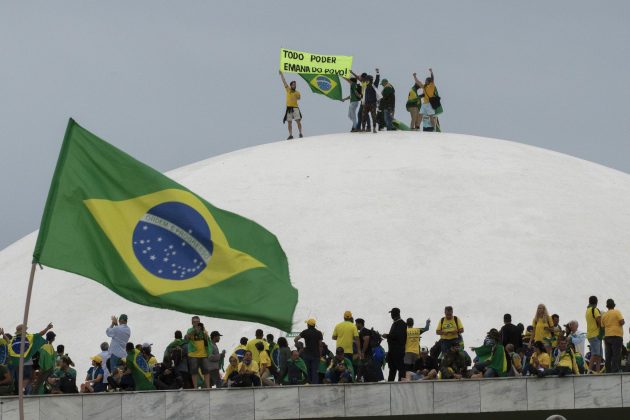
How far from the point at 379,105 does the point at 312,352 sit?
1260cm

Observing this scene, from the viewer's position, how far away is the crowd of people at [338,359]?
21156mm

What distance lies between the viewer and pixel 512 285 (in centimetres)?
2736

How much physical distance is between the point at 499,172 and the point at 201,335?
38.7 ft

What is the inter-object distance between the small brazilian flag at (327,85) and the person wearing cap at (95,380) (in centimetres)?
1087

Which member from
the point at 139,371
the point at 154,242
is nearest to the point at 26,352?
the point at 139,371

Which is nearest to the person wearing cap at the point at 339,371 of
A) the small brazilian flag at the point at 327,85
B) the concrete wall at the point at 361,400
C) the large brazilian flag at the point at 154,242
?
the concrete wall at the point at 361,400

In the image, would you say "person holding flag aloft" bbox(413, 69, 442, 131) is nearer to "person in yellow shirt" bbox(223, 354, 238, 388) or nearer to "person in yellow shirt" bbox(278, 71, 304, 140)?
"person in yellow shirt" bbox(278, 71, 304, 140)

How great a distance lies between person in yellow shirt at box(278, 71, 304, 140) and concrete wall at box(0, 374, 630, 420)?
42.8 ft

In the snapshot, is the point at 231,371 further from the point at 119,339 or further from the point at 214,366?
the point at 119,339

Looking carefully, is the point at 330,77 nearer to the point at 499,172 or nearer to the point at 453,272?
the point at 499,172

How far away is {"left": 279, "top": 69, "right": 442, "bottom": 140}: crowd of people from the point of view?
1271 inches

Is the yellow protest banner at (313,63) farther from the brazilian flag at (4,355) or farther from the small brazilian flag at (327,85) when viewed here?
the brazilian flag at (4,355)

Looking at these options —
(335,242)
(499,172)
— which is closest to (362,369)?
(335,242)

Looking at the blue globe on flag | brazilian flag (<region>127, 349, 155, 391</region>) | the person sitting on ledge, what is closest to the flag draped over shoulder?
the person sitting on ledge
